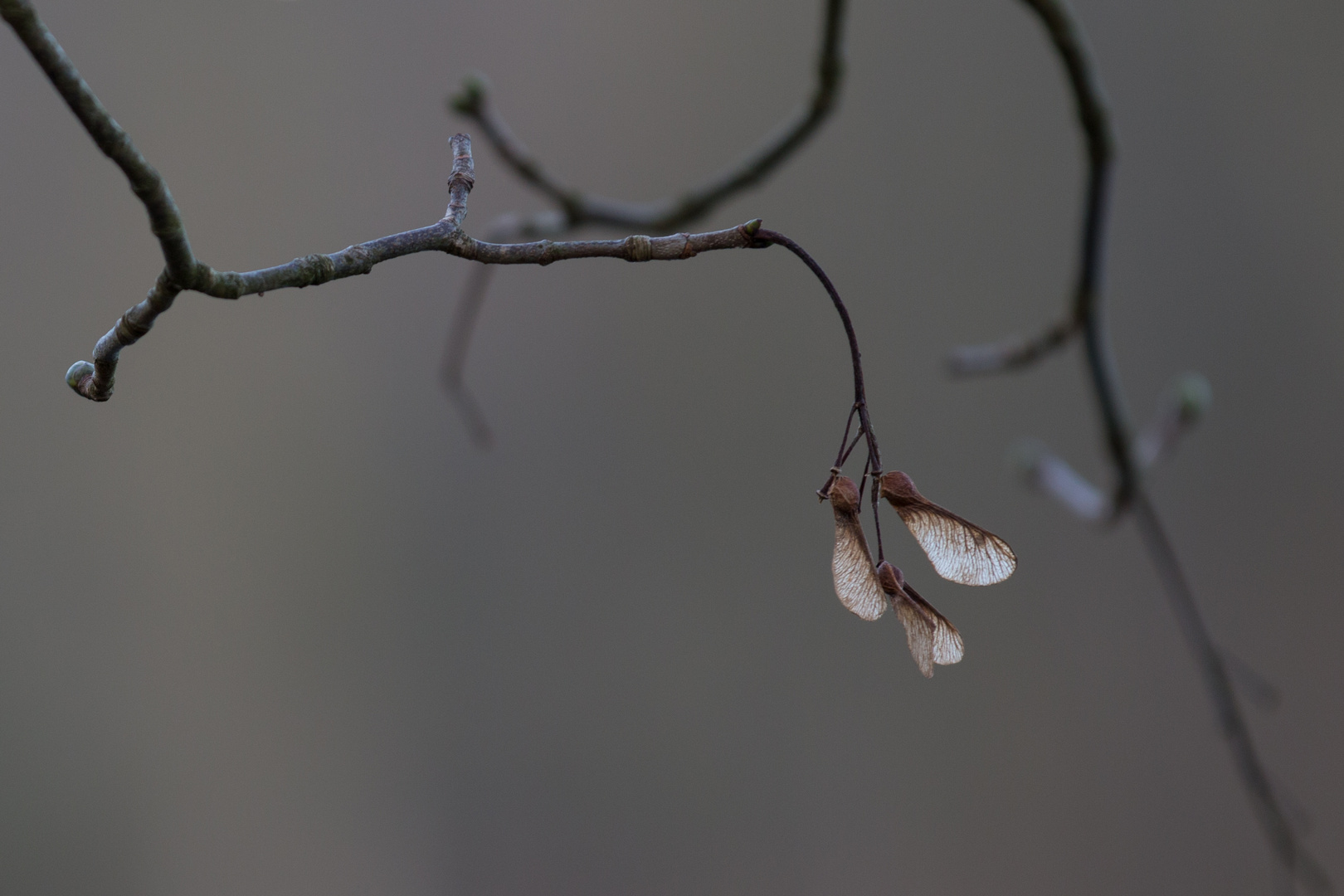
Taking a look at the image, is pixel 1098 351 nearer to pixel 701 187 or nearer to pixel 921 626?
pixel 701 187

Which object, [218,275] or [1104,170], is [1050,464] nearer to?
[1104,170]

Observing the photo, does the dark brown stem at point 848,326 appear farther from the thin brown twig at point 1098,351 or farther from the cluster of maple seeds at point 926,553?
the thin brown twig at point 1098,351

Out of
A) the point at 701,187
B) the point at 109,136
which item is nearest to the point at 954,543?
the point at 109,136

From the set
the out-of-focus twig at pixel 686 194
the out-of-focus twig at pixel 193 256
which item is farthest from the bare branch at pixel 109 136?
the out-of-focus twig at pixel 686 194

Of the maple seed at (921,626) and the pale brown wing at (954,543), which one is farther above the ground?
the pale brown wing at (954,543)

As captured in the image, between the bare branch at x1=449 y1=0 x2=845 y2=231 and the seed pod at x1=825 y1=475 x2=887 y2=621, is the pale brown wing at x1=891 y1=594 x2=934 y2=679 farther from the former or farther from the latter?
the bare branch at x1=449 y1=0 x2=845 y2=231

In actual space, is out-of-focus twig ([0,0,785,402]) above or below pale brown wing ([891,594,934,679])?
above

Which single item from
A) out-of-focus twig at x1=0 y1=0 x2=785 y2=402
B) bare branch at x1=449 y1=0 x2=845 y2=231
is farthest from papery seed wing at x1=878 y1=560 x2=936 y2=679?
bare branch at x1=449 y1=0 x2=845 y2=231
